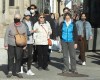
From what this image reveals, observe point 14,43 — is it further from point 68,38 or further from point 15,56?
point 68,38

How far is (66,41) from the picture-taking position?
13.5 meters

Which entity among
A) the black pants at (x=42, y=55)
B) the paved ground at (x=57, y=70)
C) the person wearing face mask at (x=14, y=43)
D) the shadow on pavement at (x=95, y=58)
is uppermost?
the person wearing face mask at (x=14, y=43)

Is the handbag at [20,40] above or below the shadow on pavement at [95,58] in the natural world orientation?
above

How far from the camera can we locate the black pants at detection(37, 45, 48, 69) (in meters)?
14.2

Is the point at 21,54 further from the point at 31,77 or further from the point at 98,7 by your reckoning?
the point at 98,7

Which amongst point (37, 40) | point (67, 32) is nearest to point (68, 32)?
point (67, 32)

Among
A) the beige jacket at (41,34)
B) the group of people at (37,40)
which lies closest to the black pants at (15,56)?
the group of people at (37,40)

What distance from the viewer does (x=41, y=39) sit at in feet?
46.3

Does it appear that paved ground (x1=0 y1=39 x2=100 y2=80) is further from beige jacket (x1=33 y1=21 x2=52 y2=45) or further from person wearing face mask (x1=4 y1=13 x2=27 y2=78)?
beige jacket (x1=33 y1=21 x2=52 y2=45)

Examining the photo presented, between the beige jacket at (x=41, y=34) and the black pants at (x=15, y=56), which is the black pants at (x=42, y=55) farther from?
the black pants at (x=15, y=56)

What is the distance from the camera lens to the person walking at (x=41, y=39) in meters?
14.1

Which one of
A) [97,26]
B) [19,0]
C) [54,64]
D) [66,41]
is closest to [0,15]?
[19,0]

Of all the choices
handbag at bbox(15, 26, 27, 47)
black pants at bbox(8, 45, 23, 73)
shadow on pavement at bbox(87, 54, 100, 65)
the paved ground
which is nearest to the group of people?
black pants at bbox(8, 45, 23, 73)

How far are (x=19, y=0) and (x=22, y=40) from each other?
70.3 ft
